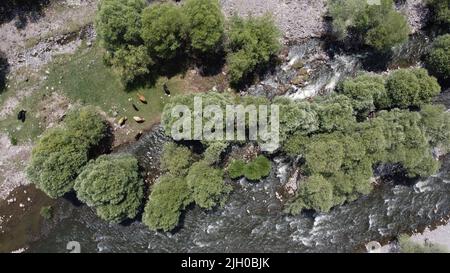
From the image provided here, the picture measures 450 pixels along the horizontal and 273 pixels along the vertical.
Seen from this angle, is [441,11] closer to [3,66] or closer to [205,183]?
[205,183]

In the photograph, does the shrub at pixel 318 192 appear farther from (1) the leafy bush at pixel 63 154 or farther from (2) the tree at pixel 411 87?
(1) the leafy bush at pixel 63 154

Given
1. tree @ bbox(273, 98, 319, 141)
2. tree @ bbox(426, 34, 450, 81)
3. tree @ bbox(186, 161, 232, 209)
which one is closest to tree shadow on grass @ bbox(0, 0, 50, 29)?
tree @ bbox(186, 161, 232, 209)

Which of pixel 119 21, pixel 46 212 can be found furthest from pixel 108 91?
pixel 46 212

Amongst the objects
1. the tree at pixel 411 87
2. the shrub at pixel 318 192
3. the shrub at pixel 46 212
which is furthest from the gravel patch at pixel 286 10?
the shrub at pixel 46 212

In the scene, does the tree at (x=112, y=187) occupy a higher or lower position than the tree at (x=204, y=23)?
lower

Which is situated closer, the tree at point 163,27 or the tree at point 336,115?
the tree at point 163,27

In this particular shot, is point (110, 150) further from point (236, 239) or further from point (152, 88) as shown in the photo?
point (236, 239)

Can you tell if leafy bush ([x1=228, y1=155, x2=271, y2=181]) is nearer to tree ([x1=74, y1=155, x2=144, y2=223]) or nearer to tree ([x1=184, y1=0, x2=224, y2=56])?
tree ([x1=74, y1=155, x2=144, y2=223])
